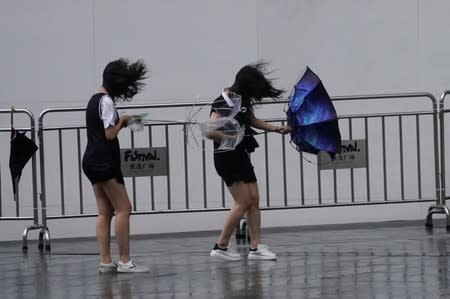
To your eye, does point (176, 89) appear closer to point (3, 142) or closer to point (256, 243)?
point (3, 142)

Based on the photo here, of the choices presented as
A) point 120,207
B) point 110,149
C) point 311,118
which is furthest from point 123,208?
point 311,118

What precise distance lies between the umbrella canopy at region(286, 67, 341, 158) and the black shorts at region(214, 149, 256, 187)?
1.61 ft

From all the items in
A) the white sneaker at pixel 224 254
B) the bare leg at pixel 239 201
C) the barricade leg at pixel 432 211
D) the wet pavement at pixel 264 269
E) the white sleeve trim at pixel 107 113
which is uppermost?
the white sleeve trim at pixel 107 113

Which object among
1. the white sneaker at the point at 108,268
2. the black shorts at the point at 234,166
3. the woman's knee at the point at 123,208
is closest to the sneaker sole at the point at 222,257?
the black shorts at the point at 234,166

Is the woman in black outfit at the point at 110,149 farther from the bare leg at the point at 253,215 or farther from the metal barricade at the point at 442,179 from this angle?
the metal barricade at the point at 442,179

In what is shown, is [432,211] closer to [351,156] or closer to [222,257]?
[351,156]

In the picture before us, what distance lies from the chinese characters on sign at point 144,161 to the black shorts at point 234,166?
8.14 feet

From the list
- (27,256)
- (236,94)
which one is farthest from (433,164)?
(27,256)

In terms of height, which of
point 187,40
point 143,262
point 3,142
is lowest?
point 143,262

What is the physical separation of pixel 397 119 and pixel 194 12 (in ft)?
9.05

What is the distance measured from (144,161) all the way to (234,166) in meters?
2.65

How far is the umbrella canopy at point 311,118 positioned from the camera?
404 inches

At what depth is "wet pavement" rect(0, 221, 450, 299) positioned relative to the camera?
862 centimetres

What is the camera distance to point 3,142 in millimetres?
13336
